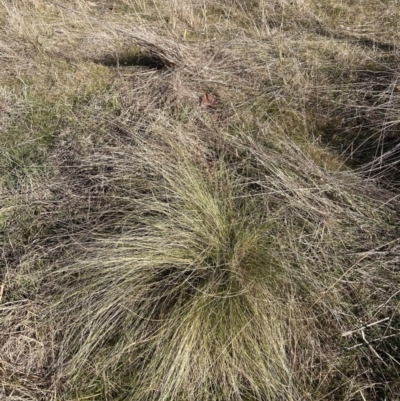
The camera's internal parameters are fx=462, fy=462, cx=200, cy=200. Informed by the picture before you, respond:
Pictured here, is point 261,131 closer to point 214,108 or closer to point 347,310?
point 214,108

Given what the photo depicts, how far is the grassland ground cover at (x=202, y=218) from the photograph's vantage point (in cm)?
175

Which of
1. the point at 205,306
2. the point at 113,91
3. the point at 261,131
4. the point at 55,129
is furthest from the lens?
the point at 113,91

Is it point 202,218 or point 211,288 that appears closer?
point 211,288

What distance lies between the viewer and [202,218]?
2092 millimetres

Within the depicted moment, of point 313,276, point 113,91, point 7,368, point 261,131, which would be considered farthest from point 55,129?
point 313,276

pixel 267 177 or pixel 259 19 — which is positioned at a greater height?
pixel 259 19

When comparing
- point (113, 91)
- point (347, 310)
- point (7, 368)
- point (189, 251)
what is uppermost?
point (113, 91)

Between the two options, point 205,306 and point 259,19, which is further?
point 259,19

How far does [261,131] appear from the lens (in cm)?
269

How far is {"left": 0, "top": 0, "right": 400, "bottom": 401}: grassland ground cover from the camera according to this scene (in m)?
1.75

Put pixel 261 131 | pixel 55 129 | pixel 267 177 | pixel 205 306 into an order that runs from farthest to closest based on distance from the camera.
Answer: pixel 55 129
pixel 261 131
pixel 267 177
pixel 205 306

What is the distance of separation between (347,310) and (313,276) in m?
0.19

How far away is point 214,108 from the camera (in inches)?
118

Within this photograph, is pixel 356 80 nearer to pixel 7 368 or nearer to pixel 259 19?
pixel 259 19
